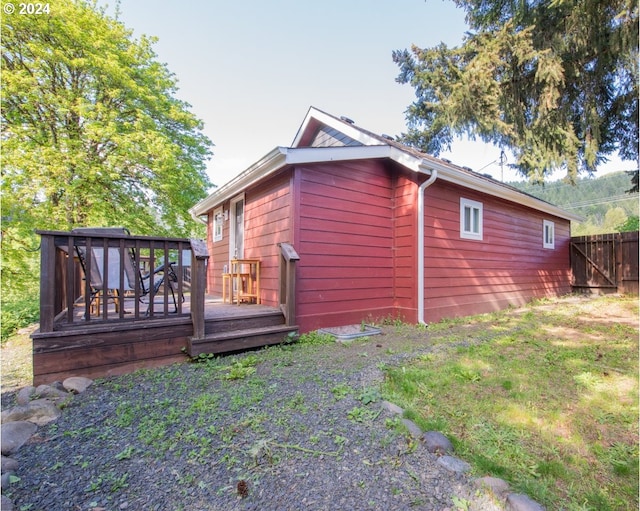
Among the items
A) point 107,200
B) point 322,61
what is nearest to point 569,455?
point 322,61

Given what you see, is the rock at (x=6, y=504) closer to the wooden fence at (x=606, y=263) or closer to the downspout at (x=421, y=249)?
the downspout at (x=421, y=249)

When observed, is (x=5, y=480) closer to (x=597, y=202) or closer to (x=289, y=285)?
(x=289, y=285)

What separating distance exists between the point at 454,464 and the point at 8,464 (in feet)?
8.58

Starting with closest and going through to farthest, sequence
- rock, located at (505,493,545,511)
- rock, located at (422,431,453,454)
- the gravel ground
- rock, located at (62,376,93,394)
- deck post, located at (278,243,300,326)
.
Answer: rock, located at (505,493,545,511), the gravel ground, rock, located at (422,431,453,454), rock, located at (62,376,93,394), deck post, located at (278,243,300,326)

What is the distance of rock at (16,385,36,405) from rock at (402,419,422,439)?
3.04 m

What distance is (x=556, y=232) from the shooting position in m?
10.3

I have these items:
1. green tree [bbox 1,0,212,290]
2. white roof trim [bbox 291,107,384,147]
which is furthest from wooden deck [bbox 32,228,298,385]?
green tree [bbox 1,0,212,290]

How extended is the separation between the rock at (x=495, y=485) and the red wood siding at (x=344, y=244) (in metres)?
3.28

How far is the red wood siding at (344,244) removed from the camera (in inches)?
192

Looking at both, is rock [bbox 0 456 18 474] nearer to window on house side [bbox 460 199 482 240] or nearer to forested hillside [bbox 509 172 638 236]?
window on house side [bbox 460 199 482 240]

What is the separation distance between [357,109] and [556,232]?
8.92m

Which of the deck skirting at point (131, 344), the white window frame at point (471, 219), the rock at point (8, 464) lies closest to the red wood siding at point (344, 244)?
the deck skirting at point (131, 344)

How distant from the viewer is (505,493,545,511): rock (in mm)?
1475

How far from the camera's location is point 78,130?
979cm
